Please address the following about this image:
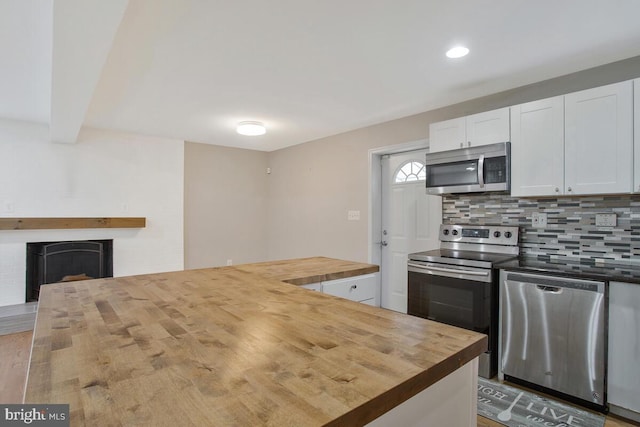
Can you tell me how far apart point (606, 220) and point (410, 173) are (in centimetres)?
194

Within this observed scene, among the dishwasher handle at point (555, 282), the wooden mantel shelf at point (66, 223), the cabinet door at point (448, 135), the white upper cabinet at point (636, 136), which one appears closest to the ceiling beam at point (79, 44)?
the wooden mantel shelf at point (66, 223)

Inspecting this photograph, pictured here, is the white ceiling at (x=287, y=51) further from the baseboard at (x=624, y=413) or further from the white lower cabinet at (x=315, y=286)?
Answer: the baseboard at (x=624, y=413)

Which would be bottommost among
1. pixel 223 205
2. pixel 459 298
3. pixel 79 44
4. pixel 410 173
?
pixel 459 298

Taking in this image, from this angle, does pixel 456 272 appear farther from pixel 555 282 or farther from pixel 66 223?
pixel 66 223

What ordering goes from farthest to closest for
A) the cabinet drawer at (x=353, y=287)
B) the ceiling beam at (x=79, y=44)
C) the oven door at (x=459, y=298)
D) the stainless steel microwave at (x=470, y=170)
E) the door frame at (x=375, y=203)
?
the door frame at (x=375, y=203) → the stainless steel microwave at (x=470, y=170) → the oven door at (x=459, y=298) → the cabinet drawer at (x=353, y=287) → the ceiling beam at (x=79, y=44)

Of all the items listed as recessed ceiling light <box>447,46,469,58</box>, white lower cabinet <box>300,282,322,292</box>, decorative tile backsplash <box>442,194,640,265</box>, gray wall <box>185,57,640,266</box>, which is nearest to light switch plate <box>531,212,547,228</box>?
decorative tile backsplash <box>442,194,640,265</box>

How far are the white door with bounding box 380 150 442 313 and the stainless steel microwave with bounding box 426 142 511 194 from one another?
479 mm

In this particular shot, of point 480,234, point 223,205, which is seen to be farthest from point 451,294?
point 223,205

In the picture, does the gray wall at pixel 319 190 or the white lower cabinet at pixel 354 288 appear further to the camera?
the gray wall at pixel 319 190

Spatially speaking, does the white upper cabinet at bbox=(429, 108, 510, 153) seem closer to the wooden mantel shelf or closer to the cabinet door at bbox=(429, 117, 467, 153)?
the cabinet door at bbox=(429, 117, 467, 153)

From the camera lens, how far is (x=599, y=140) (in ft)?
7.64

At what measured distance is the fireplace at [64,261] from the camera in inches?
163

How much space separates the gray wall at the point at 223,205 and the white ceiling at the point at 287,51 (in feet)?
5.95

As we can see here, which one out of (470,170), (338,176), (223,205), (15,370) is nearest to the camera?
(15,370)
